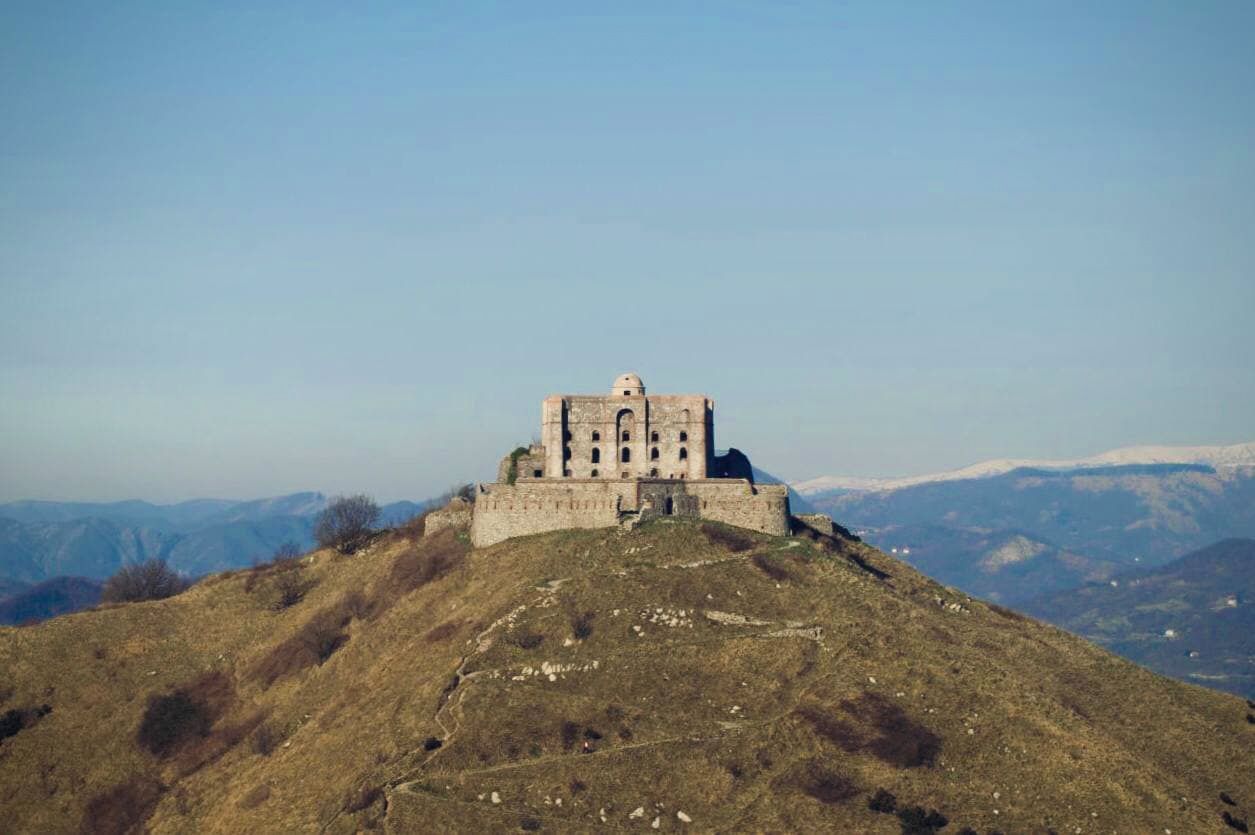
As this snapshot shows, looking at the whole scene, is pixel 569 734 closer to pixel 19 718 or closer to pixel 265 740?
pixel 265 740

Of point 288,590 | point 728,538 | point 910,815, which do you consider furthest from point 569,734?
point 288,590

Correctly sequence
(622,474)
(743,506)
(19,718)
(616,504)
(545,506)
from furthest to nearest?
(622,474) < (545,506) < (743,506) < (616,504) < (19,718)

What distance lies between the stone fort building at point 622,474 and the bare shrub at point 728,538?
5.19 metres

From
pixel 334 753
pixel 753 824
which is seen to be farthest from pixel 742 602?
pixel 334 753

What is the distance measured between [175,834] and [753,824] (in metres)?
46.8

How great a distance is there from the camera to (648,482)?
12112cm

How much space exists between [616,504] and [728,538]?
12.2 meters

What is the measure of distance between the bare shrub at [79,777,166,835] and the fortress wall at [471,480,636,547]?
36.8 metres

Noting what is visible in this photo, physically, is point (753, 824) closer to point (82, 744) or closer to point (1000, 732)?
point (1000, 732)

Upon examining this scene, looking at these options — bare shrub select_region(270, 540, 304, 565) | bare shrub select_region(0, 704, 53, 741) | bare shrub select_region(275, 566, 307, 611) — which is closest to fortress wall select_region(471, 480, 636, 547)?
bare shrub select_region(275, 566, 307, 611)

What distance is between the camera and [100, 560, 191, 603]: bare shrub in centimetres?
15962

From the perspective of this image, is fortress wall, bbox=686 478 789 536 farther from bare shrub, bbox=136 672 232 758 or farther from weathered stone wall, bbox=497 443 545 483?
bare shrub, bbox=136 672 232 758

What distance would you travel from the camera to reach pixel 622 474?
12950cm

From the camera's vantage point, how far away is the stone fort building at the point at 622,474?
120438 millimetres
